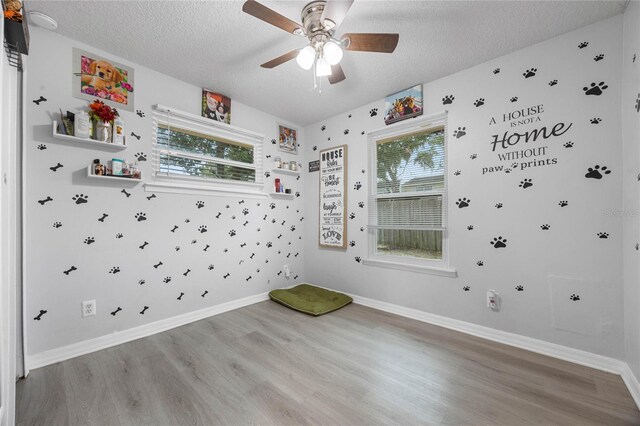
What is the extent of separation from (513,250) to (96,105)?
3678mm

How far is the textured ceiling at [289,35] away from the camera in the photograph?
5.83 feet

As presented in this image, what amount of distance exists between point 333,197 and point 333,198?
0.05 feet

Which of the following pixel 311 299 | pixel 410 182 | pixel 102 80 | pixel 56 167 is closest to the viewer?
pixel 56 167

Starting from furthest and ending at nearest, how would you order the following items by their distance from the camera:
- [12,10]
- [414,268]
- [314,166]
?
[314,166] → [414,268] → [12,10]

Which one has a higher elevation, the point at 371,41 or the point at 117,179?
the point at 371,41

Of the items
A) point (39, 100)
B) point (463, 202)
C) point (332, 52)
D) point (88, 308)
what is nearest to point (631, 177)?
point (463, 202)

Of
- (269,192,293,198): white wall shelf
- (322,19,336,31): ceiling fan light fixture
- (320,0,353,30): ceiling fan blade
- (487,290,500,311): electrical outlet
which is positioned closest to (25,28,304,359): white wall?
(269,192,293,198): white wall shelf

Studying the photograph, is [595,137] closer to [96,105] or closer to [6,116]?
[6,116]

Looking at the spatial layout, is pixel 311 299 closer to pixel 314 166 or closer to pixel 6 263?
pixel 314 166

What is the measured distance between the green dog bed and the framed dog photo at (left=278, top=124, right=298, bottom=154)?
1.99 m

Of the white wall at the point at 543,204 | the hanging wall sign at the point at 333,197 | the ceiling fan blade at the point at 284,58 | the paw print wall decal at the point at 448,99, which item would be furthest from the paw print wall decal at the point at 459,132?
the ceiling fan blade at the point at 284,58

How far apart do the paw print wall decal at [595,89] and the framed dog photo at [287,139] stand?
3.05 m

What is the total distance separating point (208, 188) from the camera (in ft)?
9.42

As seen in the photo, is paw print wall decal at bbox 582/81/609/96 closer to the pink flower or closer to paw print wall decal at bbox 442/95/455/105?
paw print wall decal at bbox 442/95/455/105
